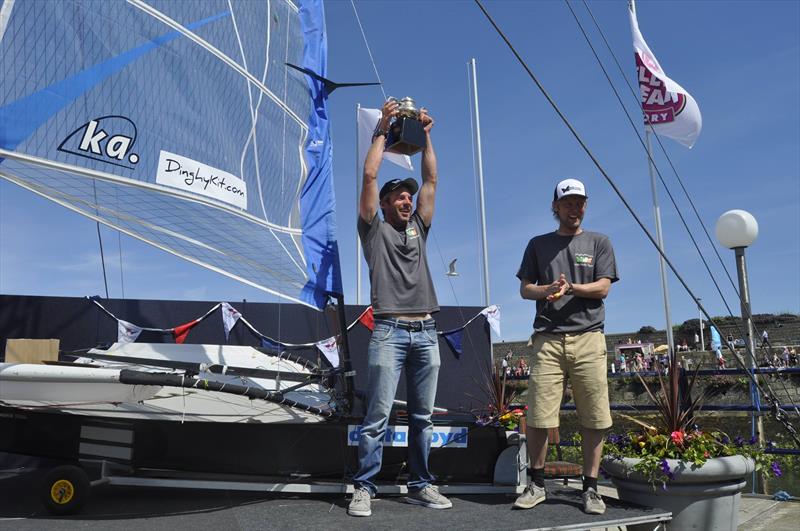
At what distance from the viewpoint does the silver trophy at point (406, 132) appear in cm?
333

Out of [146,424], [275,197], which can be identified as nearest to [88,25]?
[275,197]

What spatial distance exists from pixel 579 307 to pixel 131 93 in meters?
3.26

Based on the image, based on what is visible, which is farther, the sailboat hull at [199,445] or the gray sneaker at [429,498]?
the sailboat hull at [199,445]

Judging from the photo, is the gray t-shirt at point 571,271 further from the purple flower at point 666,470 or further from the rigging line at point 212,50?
the rigging line at point 212,50

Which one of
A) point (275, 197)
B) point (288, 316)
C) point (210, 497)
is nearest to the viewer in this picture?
point (210, 497)

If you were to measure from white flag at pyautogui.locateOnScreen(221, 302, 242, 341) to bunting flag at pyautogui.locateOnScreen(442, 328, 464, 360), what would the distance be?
167 inches

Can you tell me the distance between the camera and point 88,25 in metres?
3.88

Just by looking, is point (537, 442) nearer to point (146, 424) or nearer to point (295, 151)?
point (146, 424)

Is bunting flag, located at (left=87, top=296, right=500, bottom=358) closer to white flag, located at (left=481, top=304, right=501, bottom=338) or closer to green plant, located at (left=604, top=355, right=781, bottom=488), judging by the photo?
white flag, located at (left=481, top=304, right=501, bottom=338)

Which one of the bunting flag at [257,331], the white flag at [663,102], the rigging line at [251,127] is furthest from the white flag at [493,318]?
the rigging line at [251,127]

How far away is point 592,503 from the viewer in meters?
2.98

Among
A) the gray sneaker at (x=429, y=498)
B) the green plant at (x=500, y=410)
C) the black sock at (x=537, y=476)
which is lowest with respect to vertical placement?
the gray sneaker at (x=429, y=498)

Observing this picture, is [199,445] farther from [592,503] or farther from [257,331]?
[257,331]

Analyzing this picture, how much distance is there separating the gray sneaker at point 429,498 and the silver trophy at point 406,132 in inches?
75.3
